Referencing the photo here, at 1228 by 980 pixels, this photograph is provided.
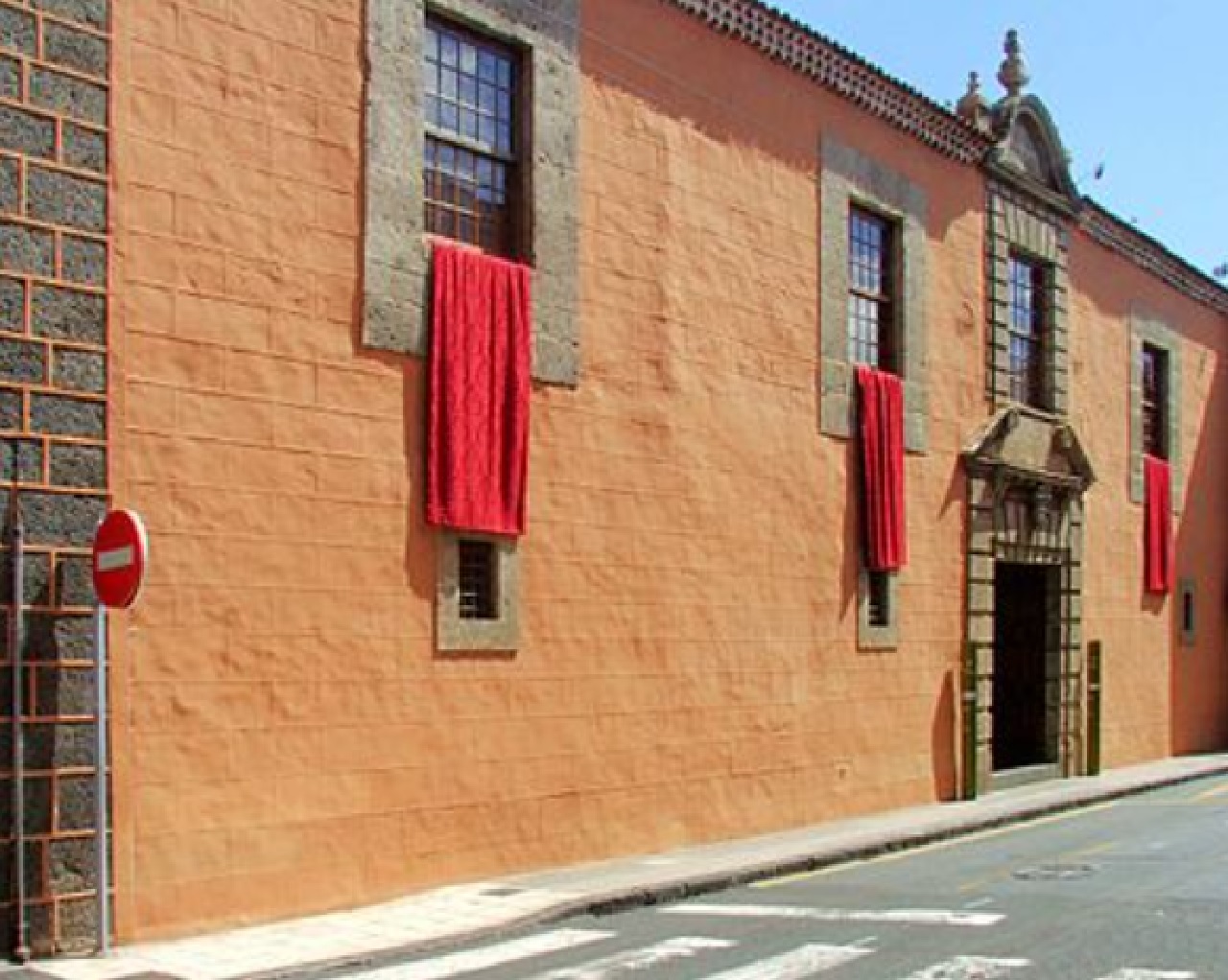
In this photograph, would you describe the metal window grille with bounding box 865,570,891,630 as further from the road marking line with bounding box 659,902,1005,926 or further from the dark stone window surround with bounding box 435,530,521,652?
the road marking line with bounding box 659,902,1005,926

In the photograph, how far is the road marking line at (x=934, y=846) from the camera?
1355cm

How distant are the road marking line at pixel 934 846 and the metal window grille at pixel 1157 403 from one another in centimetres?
847

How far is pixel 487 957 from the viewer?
990 cm

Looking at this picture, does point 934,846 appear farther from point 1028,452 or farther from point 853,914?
point 1028,452

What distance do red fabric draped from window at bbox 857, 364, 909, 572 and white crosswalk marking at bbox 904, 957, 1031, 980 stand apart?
878cm

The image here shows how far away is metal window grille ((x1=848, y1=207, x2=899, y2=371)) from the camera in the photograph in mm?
18344

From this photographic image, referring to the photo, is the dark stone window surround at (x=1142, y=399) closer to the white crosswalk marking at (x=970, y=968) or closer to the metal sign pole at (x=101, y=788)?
the white crosswalk marking at (x=970, y=968)

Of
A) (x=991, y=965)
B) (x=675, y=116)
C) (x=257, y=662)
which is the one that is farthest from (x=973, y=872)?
(x=675, y=116)

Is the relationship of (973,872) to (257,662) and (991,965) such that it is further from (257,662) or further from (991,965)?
(257,662)

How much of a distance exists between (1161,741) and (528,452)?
16.9 metres

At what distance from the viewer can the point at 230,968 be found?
928cm

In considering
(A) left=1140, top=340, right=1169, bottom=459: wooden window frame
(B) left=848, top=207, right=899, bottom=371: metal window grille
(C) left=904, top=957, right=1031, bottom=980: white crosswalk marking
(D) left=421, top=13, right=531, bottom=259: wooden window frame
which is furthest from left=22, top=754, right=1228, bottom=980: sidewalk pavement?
(A) left=1140, top=340, right=1169, bottom=459: wooden window frame

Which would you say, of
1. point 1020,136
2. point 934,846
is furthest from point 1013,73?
point 934,846

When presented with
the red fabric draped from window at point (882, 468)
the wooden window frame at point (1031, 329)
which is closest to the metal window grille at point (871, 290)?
the red fabric draped from window at point (882, 468)
